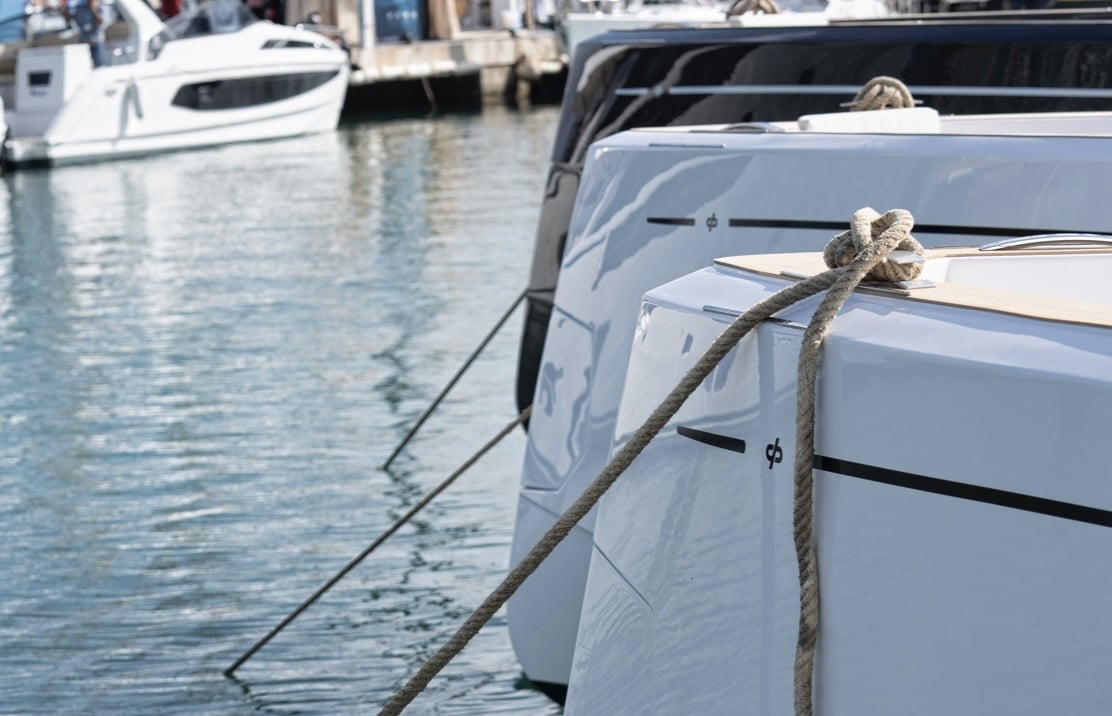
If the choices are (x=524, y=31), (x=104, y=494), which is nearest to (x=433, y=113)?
(x=524, y=31)

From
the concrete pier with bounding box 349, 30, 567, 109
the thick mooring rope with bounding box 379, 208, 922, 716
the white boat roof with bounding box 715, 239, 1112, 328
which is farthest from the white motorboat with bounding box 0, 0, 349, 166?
the thick mooring rope with bounding box 379, 208, 922, 716

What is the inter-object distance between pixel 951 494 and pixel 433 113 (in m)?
26.1

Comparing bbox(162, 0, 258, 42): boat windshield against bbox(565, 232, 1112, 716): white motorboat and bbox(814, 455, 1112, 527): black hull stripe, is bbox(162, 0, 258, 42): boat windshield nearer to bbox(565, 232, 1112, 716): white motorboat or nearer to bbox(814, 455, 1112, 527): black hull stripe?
bbox(565, 232, 1112, 716): white motorboat

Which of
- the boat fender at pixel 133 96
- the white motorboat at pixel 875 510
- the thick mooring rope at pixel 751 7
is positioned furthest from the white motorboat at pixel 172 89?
the white motorboat at pixel 875 510

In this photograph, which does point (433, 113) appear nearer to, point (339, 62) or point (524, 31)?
point (339, 62)

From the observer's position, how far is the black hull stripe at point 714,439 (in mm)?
2156

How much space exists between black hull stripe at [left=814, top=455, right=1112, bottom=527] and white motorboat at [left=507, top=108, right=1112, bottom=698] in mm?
1730

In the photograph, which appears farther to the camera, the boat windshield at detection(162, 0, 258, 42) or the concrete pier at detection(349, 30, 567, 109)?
the concrete pier at detection(349, 30, 567, 109)

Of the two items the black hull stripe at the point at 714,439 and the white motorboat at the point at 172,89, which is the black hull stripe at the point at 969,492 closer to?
the black hull stripe at the point at 714,439

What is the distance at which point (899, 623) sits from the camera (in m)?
1.96

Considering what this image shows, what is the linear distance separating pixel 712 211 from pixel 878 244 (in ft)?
5.95

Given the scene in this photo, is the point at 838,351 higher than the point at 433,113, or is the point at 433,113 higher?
the point at 838,351

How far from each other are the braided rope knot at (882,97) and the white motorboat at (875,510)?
2259 mm

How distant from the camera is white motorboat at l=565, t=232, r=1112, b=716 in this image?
1.80m
